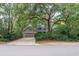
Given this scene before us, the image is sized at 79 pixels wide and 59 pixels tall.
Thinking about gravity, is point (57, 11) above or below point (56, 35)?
above

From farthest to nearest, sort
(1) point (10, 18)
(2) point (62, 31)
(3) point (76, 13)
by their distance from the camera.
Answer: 1. (1) point (10, 18)
2. (2) point (62, 31)
3. (3) point (76, 13)

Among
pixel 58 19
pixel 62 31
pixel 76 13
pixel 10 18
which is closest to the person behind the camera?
pixel 76 13

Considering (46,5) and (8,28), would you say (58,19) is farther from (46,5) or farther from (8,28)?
(8,28)

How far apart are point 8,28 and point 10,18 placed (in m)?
1.65

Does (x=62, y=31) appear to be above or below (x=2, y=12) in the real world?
below

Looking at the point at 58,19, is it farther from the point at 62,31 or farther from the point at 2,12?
the point at 2,12

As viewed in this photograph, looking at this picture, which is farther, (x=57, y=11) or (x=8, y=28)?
(x=8, y=28)

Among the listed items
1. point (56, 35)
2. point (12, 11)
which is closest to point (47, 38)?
point (56, 35)

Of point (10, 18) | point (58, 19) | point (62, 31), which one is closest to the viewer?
point (62, 31)

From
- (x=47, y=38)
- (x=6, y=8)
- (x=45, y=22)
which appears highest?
(x=6, y=8)

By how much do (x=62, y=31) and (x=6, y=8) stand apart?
6726 mm

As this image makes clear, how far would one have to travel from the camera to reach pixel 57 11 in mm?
20484

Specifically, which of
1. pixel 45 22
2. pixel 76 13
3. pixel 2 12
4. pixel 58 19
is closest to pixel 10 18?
pixel 2 12

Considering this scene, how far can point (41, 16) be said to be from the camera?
68.1 ft
